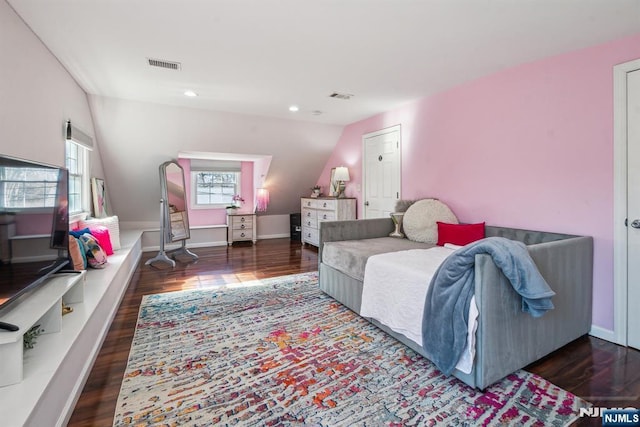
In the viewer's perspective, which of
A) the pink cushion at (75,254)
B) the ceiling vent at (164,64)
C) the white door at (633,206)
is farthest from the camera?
the ceiling vent at (164,64)

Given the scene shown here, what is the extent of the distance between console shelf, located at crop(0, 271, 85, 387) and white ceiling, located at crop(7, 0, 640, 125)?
1748 mm

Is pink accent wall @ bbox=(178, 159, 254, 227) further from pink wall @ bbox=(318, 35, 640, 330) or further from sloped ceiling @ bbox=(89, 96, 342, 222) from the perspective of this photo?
pink wall @ bbox=(318, 35, 640, 330)

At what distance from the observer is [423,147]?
3930mm

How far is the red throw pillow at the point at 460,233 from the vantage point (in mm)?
3031

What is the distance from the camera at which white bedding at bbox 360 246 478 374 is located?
6.60 feet

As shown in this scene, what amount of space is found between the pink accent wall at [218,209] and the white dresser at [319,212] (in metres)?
1.31

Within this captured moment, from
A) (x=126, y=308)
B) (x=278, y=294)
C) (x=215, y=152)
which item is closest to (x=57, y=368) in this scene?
(x=126, y=308)

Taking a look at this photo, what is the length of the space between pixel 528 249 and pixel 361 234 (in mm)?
1817

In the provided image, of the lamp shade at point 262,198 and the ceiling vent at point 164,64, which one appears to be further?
the lamp shade at point 262,198

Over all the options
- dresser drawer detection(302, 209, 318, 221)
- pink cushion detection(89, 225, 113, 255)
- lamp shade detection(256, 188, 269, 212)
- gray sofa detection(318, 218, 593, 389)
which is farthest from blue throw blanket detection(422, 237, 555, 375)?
lamp shade detection(256, 188, 269, 212)

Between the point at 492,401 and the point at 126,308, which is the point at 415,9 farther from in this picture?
the point at 126,308

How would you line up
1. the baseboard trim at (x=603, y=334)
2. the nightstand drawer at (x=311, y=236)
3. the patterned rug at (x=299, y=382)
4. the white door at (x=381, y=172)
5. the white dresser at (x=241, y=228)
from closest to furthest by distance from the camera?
the patterned rug at (x=299, y=382), the baseboard trim at (x=603, y=334), the white door at (x=381, y=172), the nightstand drawer at (x=311, y=236), the white dresser at (x=241, y=228)

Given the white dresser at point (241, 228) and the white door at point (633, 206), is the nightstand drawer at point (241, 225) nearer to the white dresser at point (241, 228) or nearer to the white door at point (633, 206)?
the white dresser at point (241, 228)

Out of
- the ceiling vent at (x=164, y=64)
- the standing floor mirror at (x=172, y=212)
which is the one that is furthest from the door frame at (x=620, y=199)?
the standing floor mirror at (x=172, y=212)
